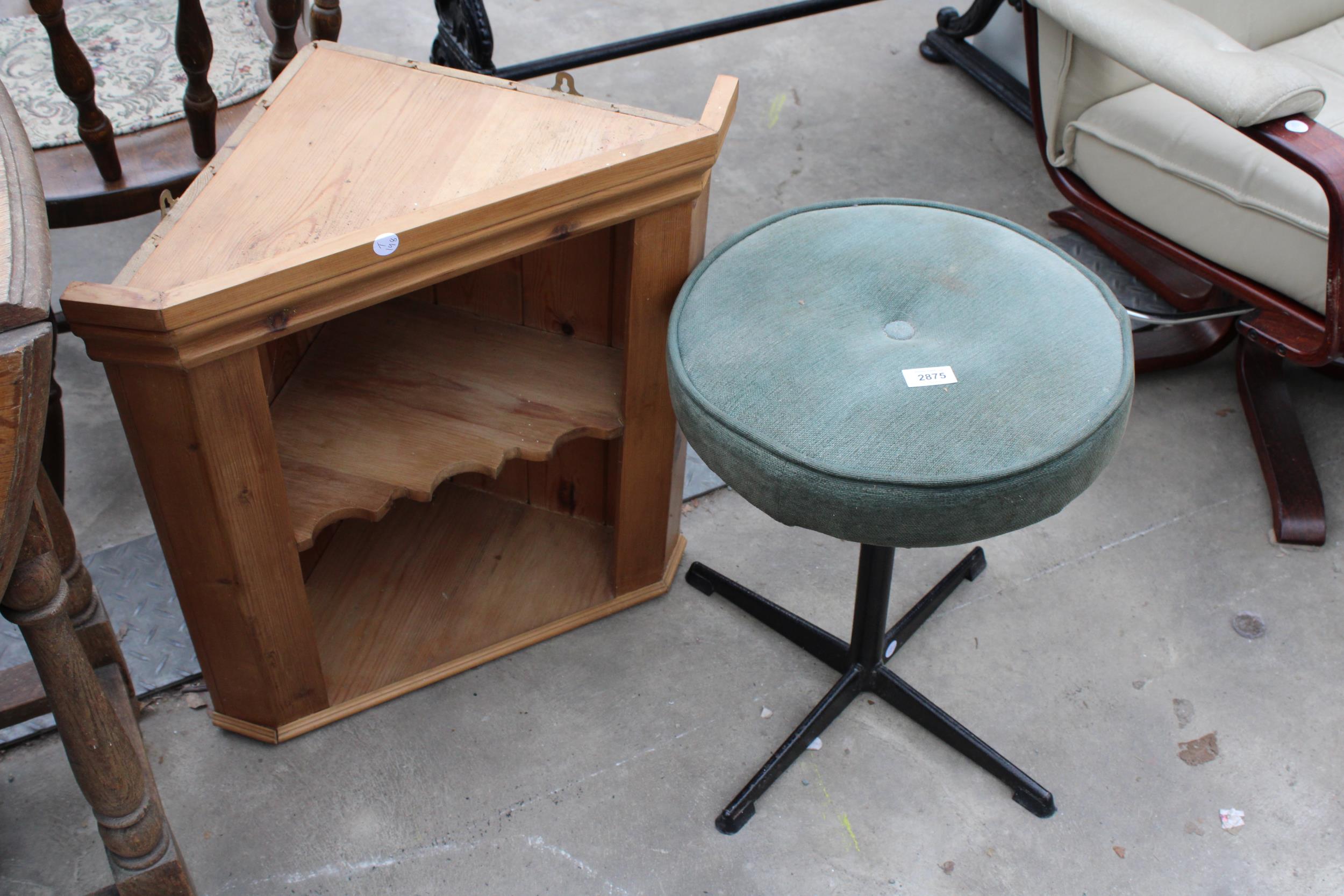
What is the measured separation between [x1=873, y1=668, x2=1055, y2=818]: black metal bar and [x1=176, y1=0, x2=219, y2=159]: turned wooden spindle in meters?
1.14

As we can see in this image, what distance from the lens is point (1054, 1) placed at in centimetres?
164

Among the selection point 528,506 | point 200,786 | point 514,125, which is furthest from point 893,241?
point 200,786

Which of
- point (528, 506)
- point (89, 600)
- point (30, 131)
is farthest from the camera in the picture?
point (528, 506)

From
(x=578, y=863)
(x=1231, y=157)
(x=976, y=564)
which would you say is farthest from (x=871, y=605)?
(x=1231, y=157)

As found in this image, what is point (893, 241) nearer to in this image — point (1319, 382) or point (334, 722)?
point (334, 722)

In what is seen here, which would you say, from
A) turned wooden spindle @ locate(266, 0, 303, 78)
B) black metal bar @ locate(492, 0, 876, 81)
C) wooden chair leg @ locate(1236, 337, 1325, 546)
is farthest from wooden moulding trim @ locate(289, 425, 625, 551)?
wooden chair leg @ locate(1236, 337, 1325, 546)

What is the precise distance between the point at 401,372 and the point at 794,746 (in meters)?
0.71

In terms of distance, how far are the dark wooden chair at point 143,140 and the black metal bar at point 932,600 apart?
1.14 meters

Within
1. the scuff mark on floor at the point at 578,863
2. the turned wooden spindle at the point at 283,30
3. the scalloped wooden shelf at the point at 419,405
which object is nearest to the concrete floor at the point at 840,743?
the scuff mark on floor at the point at 578,863

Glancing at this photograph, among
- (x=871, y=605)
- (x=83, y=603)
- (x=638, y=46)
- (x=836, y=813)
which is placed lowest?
(x=836, y=813)

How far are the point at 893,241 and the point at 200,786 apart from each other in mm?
1112

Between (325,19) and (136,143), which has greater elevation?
(325,19)

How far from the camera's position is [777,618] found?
164 cm

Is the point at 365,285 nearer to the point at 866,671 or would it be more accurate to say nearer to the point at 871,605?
the point at 871,605
